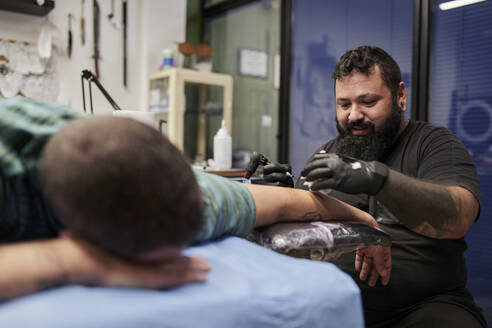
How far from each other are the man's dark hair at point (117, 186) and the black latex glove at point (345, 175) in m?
0.48

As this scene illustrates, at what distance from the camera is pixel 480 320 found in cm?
114

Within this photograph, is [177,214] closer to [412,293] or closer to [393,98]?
[412,293]

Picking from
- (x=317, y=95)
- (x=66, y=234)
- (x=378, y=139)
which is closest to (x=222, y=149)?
(x=317, y=95)

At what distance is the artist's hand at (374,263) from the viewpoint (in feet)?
3.53

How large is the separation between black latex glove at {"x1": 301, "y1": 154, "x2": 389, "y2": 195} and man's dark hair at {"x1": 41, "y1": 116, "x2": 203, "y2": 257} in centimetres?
48

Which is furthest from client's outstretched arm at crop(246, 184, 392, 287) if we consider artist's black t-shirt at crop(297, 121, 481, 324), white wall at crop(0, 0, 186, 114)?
white wall at crop(0, 0, 186, 114)

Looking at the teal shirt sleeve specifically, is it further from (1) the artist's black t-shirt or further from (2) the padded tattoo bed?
(1) the artist's black t-shirt

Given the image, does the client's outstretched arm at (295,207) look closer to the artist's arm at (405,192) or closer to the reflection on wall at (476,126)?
the artist's arm at (405,192)

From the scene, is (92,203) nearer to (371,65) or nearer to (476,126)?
(371,65)

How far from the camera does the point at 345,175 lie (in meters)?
0.94

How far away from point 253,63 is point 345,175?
8.24ft

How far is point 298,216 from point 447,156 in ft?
1.93

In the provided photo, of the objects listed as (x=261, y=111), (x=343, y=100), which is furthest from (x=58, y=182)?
(x=261, y=111)

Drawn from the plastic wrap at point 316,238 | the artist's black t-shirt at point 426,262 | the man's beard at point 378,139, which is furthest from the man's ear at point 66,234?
the man's beard at point 378,139
